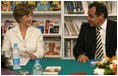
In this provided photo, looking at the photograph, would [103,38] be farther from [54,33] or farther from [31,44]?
[54,33]

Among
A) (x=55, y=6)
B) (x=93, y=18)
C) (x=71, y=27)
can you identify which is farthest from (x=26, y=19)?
(x=71, y=27)

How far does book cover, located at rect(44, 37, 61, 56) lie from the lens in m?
3.60

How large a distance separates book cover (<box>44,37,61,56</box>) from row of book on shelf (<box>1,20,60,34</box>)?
8.7 inches

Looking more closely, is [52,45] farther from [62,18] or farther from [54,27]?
[62,18]

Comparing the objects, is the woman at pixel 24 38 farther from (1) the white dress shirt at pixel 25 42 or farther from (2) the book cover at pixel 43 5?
(2) the book cover at pixel 43 5

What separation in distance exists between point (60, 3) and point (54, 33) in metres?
0.52

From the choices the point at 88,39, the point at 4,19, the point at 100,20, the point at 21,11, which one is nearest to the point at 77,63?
the point at 88,39

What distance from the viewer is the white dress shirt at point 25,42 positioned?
2.51 m

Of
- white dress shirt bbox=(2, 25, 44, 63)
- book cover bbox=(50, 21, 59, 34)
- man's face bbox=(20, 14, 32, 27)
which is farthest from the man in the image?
book cover bbox=(50, 21, 59, 34)

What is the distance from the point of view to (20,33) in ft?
8.53

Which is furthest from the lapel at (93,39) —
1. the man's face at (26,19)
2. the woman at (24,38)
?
the man's face at (26,19)

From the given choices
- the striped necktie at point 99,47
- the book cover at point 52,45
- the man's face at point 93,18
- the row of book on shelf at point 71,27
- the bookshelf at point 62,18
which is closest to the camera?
the striped necktie at point 99,47

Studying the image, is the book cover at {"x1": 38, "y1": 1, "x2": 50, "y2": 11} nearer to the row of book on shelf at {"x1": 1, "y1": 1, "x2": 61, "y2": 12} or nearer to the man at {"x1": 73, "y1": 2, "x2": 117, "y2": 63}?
the row of book on shelf at {"x1": 1, "y1": 1, "x2": 61, "y2": 12}

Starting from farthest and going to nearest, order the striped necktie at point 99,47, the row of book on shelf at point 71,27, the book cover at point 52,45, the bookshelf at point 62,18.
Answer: the book cover at point 52,45 < the row of book on shelf at point 71,27 < the bookshelf at point 62,18 < the striped necktie at point 99,47
